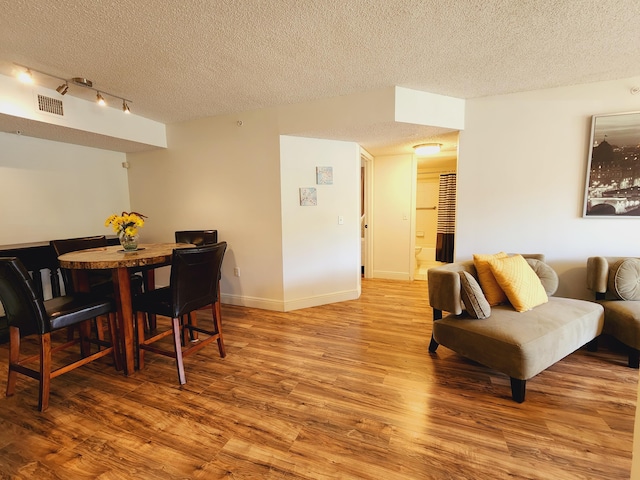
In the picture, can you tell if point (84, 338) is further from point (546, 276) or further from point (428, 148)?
point (428, 148)

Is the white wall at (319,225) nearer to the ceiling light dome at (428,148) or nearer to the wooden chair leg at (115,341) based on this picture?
the ceiling light dome at (428,148)

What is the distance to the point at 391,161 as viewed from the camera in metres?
4.58

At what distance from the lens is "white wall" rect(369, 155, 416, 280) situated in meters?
4.53

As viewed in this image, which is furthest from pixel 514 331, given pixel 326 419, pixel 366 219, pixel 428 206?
pixel 428 206

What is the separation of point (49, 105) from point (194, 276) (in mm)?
2433

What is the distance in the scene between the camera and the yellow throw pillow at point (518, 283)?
6.80 feet

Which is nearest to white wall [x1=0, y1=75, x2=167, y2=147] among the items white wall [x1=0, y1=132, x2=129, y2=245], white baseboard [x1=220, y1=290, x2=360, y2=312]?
white wall [x1=0, y1=132, x2=129, y2=245]

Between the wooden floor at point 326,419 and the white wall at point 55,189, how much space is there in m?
1.63

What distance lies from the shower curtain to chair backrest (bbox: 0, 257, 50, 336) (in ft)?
19.8

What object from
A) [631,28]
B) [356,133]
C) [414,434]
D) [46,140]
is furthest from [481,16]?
[46,140]

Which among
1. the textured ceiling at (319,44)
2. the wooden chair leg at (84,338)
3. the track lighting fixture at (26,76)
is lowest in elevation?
the wooden chair leg at (84,338)

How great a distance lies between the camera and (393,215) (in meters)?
4.66

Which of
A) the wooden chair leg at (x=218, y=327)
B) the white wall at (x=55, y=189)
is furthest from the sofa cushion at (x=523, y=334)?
the white wall at (x=55, y=189)

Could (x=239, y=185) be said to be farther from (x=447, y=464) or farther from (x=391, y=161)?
(x=447, y=464)
